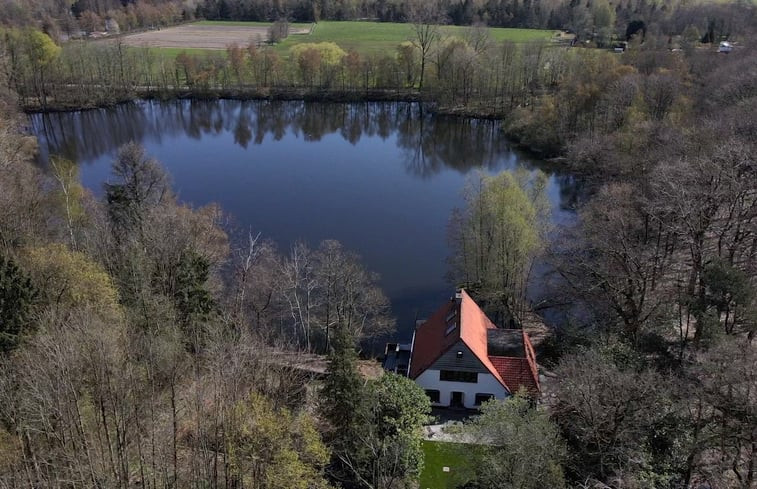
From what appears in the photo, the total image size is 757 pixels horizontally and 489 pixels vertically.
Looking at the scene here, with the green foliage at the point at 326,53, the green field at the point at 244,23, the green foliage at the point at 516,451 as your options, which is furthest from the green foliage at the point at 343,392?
the green field at the point at 244,23

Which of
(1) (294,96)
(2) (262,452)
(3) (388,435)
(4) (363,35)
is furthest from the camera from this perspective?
(4) (363,35)

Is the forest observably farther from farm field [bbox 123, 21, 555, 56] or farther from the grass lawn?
farm field [bbox 123, 21, 555, 56]

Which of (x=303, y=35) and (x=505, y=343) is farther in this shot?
(x=303, y=35)

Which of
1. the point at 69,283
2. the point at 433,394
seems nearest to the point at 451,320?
the point at 433,394

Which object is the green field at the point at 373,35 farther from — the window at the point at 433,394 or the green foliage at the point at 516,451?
the green foliage at the point at 516,451

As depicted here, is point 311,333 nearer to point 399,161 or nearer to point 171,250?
point 171,250

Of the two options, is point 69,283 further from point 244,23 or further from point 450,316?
point 244,23
